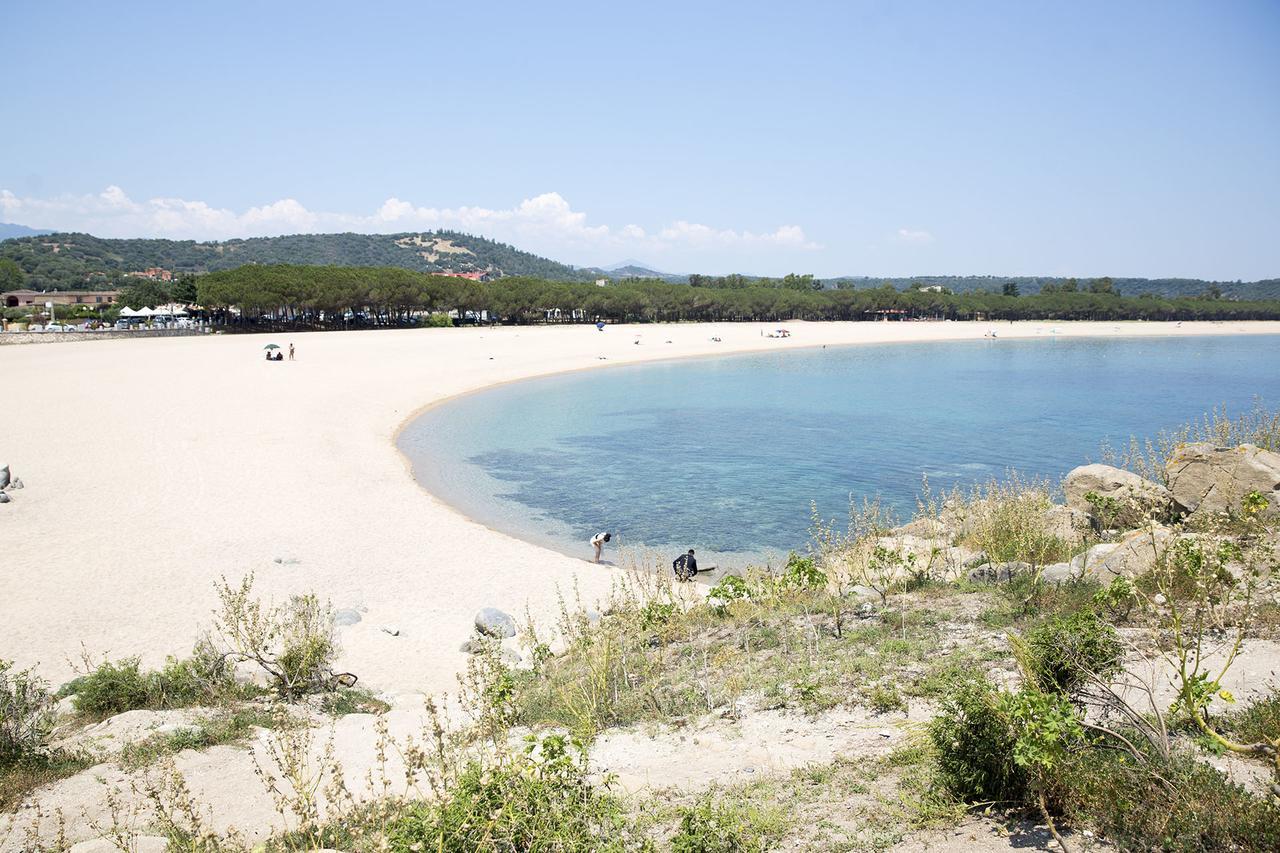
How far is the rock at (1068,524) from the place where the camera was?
35.7 feet

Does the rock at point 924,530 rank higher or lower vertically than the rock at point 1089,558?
lower

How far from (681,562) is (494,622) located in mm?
4453

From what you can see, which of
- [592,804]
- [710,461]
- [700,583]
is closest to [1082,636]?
[592,804]

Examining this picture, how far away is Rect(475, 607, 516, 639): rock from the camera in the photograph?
36.6 ft

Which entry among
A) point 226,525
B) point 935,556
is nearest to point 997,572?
point 935,556

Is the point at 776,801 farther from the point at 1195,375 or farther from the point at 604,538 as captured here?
the point at 1195,375

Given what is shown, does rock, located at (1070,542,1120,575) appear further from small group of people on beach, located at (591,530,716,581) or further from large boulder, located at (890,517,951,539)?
small group of people on beach, located at (591,530,716,581)

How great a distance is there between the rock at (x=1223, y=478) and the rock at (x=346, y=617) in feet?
39.5

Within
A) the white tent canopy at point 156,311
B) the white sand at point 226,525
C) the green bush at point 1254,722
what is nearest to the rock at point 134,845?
the white sand at point 226,525

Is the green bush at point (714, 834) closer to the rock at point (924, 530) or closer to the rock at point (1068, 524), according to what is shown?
the rock at point (1068, 524)

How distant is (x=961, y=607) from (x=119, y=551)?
1494 cm

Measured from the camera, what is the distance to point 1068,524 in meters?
11.5

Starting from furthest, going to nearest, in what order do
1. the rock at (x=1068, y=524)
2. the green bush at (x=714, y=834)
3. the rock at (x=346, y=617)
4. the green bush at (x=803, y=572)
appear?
the rock at (x=346, y=617) → the rock at (x=1068, y=524) → the green bush at (x=803, y=572) → the green bush at (x=714, y=834)

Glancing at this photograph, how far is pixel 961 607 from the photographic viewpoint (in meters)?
8.57
